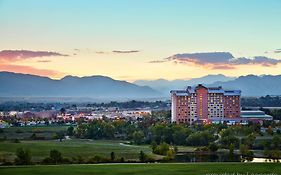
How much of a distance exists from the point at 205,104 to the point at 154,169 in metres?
49.7

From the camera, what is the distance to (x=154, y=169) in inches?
839

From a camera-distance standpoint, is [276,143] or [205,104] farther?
[205,104]

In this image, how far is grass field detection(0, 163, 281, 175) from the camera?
20203 millimetres

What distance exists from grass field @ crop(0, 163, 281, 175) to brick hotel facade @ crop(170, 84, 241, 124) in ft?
148

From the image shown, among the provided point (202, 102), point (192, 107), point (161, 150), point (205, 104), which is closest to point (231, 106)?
point (205, 104)

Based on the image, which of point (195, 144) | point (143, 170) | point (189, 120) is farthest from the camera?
point (189, 120)

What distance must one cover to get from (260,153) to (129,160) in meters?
8.77

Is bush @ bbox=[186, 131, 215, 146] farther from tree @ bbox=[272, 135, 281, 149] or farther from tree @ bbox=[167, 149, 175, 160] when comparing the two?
tree @ bbox=[167, 149, 175, 160]

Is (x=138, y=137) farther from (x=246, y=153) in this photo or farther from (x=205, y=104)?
(x=205, y=104)

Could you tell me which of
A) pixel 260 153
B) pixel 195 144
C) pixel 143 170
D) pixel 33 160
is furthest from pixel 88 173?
pixel 195 144

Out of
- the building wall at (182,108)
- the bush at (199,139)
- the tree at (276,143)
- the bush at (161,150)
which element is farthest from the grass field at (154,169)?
the building wall at (182,108)

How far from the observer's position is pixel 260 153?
3145 cm

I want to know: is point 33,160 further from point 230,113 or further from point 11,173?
point 230,113

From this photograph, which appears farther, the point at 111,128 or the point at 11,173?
the point at 111,128
